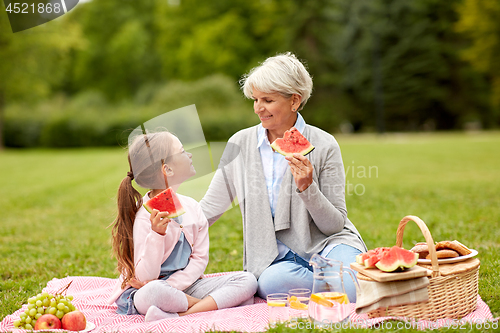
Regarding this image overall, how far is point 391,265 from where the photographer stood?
2.73 m

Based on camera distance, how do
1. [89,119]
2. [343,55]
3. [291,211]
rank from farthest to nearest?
[343,55] < [89,119] < [291,211]

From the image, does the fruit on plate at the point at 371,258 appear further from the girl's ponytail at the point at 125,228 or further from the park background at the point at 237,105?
the girl's ponytail at the point at 125,228

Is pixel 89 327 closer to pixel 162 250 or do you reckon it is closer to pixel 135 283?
pixel 135 283

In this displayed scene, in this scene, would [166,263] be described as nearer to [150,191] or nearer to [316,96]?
[150,191]

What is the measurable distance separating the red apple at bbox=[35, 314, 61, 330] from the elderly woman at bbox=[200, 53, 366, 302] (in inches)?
48.5

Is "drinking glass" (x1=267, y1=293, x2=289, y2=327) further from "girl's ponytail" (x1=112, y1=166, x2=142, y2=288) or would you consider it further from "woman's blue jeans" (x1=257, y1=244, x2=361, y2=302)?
"girl's ponytail" (x1=112, y1=166, x2=142, y2=288)

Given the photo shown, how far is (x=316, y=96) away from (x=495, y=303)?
42236 mm

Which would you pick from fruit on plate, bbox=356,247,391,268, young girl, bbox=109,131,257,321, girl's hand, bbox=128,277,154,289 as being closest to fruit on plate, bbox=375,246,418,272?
fruit on plate, bbox=356,247,391,268

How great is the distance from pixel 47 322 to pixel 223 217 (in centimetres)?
514

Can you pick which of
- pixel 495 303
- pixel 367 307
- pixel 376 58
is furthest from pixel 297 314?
pixel 376 58

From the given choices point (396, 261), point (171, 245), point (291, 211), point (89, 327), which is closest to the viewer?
point (396, 261)

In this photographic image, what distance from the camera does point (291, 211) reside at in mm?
3387

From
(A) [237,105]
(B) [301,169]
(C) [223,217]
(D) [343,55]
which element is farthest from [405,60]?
(B) [301,169]

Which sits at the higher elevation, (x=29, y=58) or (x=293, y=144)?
(x=29, y=58)
